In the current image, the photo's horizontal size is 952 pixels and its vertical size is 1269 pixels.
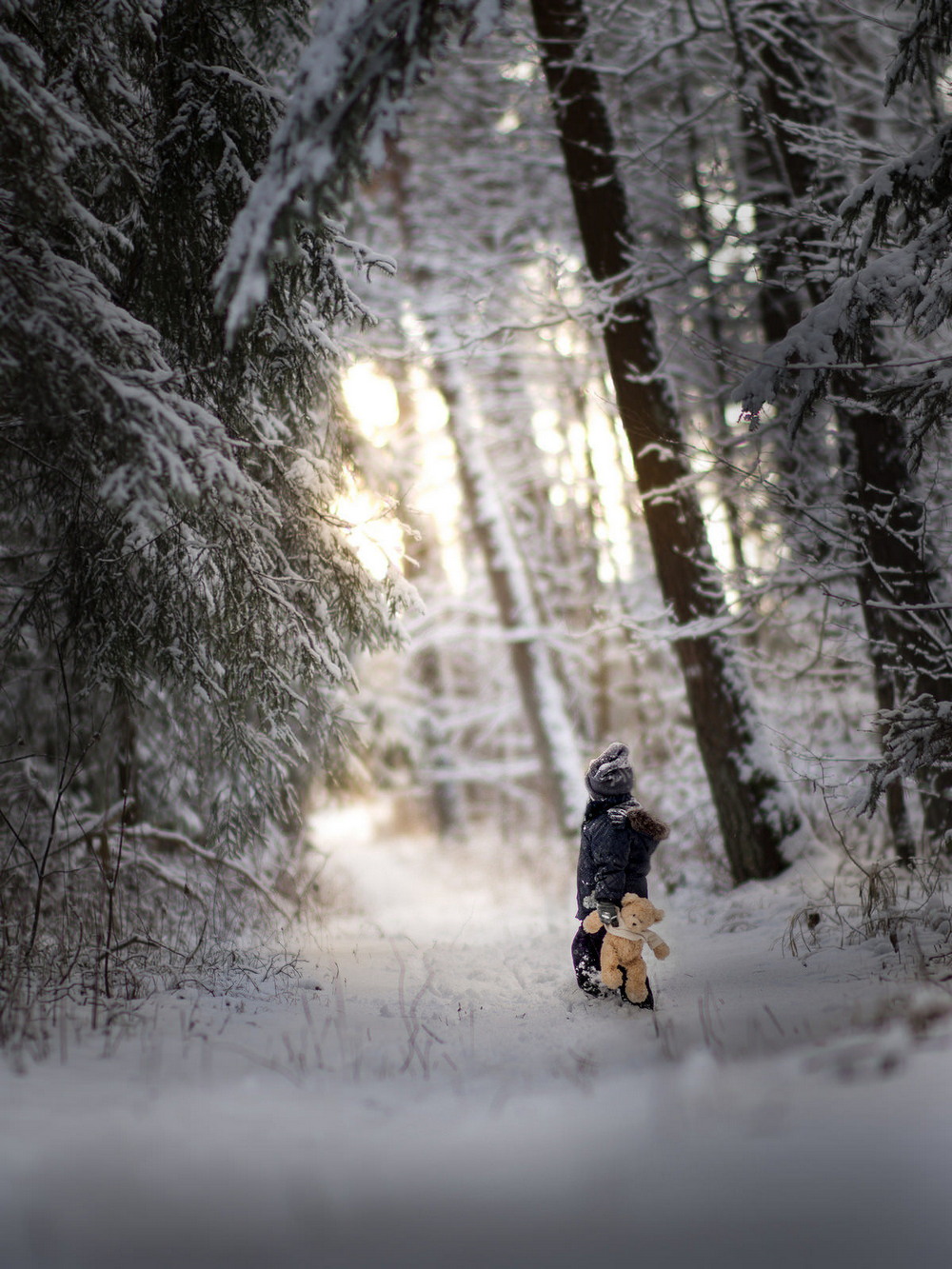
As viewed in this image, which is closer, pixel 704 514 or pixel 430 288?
pixel 704 514

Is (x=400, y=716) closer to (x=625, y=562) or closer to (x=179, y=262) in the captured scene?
(x=625, y=562)

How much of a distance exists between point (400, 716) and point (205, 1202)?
40.2ft

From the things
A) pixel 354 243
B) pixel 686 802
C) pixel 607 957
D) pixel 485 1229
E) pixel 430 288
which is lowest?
pixel 485 1229

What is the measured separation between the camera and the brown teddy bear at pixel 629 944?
4.34 m

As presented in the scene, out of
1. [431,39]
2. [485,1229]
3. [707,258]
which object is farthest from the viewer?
[707,258]

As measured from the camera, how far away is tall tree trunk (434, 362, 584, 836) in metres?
12.4

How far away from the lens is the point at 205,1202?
242 cm

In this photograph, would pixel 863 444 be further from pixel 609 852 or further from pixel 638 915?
pixel 638 915

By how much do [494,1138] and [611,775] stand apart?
2.32 m

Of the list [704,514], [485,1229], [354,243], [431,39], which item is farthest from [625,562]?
[485,1229]

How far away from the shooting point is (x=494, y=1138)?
268cm

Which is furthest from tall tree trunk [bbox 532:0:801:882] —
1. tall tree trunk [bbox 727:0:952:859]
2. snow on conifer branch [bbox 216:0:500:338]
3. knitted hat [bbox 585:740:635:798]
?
snow on conifer branch [bbox 216:0:500:338]

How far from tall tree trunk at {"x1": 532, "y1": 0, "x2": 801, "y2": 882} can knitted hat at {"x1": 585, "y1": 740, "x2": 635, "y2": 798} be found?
2412 mm

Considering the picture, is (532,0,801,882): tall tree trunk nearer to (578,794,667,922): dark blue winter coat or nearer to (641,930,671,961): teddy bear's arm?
(578,794,667,922): dark blue winter coat
